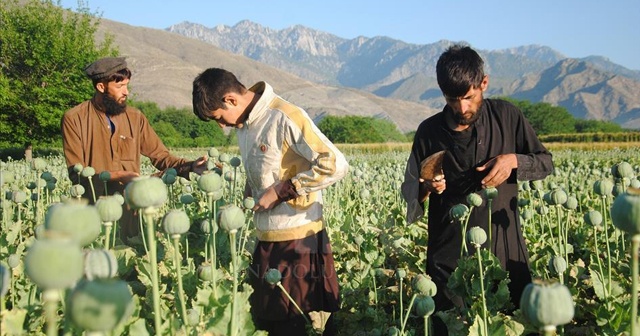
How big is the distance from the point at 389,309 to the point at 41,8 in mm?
30007

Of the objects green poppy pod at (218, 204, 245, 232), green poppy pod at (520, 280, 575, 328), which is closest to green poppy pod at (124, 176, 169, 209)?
green poppy pod at (218, 204, 245, 232)

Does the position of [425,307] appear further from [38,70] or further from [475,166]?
[38,70]

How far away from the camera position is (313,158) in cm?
280

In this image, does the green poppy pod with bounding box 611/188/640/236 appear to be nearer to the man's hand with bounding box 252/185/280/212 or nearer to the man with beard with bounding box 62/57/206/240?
the man's hand with bounding box 252/185/280/212

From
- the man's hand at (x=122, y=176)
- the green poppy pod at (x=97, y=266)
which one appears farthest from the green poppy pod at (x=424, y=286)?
the man's hand at (x=122, y=176)

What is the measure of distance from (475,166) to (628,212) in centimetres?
170

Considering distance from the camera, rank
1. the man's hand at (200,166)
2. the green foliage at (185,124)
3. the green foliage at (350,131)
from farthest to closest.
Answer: the green foliage at (185,124), the green foliage at (350,131), the man's hand at (200,166)

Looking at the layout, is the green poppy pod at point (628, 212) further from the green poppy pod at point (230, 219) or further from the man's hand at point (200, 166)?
the man's hand at point (200, 166)

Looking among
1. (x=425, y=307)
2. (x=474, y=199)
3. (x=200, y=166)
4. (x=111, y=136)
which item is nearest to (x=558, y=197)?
(x=474, y=199)

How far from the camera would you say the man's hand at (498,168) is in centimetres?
265

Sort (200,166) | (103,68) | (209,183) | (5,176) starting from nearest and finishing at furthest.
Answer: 1. (209,183)
2. (5,176)
3. (200,166)
4. (103,68)

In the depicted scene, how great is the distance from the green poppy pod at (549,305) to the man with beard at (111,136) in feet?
10.2

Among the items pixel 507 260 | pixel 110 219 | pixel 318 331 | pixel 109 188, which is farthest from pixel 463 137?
pixel 109 188

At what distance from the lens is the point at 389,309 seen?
12.9 ft
